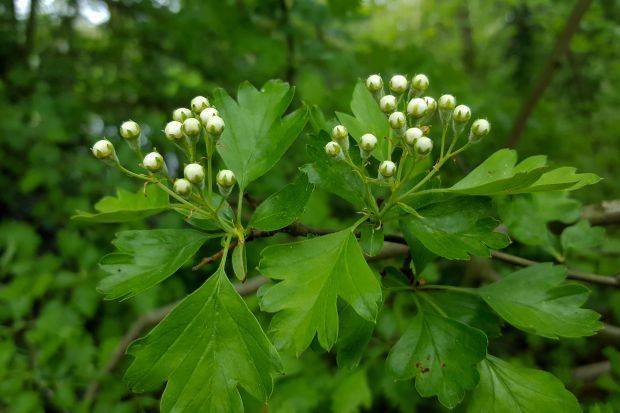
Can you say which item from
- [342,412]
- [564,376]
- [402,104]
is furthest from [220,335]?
[564,376]

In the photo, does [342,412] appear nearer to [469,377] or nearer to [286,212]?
[469,377]

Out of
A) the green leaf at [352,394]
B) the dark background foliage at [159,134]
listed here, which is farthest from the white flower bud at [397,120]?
the green leaf at [352,394]

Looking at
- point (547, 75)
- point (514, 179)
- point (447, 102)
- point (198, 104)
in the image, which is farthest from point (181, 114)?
point (547, 75)

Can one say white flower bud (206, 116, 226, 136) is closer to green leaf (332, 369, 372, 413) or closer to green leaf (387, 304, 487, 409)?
green leaf (387, 304, 487, 409)

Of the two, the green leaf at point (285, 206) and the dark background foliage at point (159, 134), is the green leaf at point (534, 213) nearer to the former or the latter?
the dark background foliage at point (159, 134)

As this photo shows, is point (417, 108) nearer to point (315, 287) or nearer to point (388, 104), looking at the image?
point (388, 104)

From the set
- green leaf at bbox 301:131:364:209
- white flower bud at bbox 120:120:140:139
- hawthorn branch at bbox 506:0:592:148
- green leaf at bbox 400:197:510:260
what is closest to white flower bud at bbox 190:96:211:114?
white flower bud at bbox 120:120:140:139
